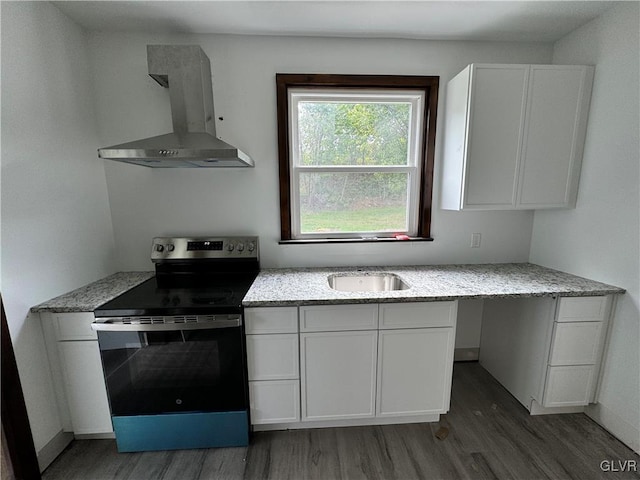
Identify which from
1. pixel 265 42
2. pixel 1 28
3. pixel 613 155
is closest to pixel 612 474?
pixel 613 155

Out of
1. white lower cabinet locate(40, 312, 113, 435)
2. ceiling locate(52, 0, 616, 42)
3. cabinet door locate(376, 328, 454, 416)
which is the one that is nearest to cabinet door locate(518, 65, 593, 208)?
ceiling locate(52, 0, 616, 42)

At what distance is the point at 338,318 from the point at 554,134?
1.82 m

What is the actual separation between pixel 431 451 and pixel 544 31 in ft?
9.02

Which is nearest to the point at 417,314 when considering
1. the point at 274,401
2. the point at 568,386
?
the point at 274,401

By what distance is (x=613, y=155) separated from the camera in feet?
5.16

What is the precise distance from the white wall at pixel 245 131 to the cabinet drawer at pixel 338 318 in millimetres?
642

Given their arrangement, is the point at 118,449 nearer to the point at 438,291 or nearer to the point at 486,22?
the point at 438,291

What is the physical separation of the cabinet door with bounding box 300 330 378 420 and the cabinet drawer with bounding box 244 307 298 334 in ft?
0.36

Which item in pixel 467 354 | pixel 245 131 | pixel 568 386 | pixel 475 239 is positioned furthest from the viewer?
pixel 467 354

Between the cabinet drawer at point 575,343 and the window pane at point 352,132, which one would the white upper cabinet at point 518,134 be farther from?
the cabinet drawer at point 575,343

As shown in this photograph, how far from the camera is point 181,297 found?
4.98 feet

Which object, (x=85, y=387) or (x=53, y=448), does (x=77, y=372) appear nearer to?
(x=85, y=387)

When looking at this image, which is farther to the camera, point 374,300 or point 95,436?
point 95,436

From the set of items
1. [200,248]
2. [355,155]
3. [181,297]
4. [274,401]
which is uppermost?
[355,155]
